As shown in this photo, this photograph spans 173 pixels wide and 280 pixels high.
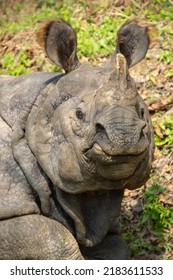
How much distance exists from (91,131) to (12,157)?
113 centimetres

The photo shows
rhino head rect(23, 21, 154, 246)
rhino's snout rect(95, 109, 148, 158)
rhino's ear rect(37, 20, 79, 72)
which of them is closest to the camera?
rhino's snout rect(95, 109, 148, 158)

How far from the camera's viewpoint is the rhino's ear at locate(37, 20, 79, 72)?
22.4 feet

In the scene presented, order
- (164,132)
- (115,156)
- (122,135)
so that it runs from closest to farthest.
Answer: (122,135)
(115,156)
(164,132)

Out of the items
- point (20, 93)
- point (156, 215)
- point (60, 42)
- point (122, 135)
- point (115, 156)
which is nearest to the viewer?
point (122, 135)

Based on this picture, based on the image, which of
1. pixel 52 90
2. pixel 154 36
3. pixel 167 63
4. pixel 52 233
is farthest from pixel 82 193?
pixel 167 63

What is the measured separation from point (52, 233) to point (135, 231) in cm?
188

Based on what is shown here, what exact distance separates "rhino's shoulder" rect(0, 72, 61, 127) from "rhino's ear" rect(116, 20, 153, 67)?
Answer: 55 cm

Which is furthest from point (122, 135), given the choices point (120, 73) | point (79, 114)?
point (79, 114)

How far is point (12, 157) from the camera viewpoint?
282 inches

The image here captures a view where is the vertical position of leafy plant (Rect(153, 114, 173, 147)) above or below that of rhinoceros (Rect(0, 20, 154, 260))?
below

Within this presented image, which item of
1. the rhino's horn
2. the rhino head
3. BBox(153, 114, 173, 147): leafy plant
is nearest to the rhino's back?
the rhino head

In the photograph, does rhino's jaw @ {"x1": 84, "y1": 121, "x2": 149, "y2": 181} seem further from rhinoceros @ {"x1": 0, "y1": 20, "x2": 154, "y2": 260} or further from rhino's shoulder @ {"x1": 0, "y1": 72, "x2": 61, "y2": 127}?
rhino's shoulder @ {"x1": 0, "y1": 72, "x2": 61, "y2": 127}

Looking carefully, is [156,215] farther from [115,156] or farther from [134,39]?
[115,156]

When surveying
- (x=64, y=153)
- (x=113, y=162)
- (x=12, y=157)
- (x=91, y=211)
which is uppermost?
(x=113, y=162)
